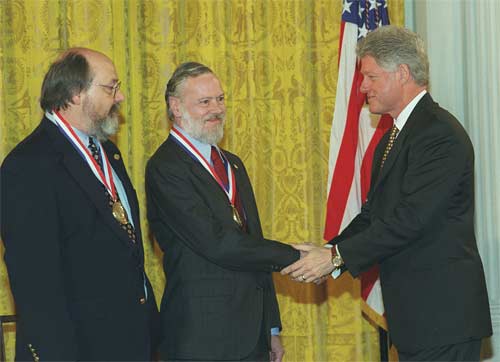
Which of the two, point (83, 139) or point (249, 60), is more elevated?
point (249, 60)

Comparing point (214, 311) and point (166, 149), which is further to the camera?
point (166, 149)

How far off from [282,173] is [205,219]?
6.40 ft

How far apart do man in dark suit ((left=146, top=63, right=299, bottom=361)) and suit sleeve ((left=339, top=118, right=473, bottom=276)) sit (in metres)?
0.65

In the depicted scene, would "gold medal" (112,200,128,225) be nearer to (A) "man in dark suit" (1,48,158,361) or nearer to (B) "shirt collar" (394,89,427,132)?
(A) "man in dark suit" (1,48,158,361)

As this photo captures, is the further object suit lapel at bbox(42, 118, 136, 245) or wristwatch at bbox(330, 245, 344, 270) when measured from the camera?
wristwatch at bbox(330, 245, 344, 270)

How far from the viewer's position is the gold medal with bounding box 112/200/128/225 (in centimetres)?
349

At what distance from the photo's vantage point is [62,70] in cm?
359

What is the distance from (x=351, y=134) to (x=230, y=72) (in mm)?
1007

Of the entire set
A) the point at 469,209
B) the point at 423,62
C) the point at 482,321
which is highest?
the point at 423,62

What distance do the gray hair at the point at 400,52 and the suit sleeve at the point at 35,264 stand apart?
5.96ft

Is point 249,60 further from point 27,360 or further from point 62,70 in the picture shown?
point 27,360

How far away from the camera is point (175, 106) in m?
4.15

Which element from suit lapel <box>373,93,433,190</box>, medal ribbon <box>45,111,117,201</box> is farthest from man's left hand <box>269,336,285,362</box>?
medal ribbon <box>45,111,117,201</box>

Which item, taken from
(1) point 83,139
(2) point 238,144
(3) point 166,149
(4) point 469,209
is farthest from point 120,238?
(2) point 238,144
